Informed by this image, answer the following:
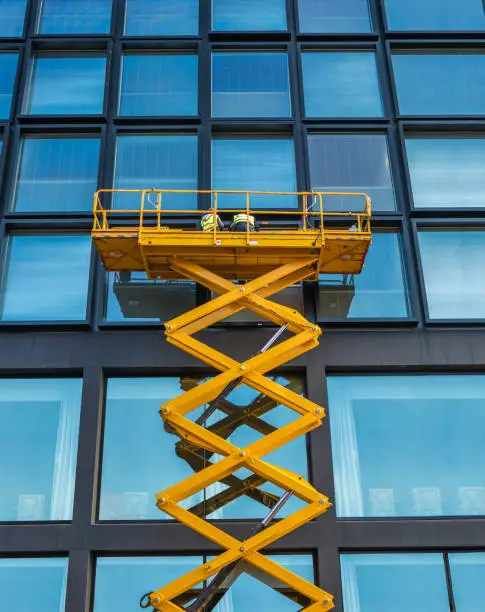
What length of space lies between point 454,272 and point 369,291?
7.17ft

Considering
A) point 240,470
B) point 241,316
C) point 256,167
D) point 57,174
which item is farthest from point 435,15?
point 240,470

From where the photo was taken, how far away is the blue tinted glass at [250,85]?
21219mm

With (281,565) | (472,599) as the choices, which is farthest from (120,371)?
(472,599)

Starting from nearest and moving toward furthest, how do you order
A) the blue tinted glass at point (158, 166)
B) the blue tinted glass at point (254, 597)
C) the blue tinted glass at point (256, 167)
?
the blue tinted glass at point (254, 597) < the blue tinted glass at point (158, 166) < the blue tinted glass at point (256, 167)

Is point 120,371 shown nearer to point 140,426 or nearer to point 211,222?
point 140,426

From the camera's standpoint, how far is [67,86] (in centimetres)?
2170

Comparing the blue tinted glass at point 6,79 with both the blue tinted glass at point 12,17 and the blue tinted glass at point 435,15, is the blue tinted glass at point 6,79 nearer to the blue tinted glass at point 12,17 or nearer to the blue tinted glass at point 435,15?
the blue tinted glass at point 12,17

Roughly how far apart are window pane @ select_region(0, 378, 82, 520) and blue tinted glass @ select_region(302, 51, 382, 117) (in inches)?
394

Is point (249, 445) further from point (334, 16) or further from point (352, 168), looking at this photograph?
point (334, 16)

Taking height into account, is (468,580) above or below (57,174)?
below

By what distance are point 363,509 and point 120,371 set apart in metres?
5.99

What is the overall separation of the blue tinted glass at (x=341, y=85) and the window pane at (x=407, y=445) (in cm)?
780

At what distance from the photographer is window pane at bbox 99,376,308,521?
16.1 meters

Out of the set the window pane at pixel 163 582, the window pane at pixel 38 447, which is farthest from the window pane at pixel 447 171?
the window pane at pixel 38 447
